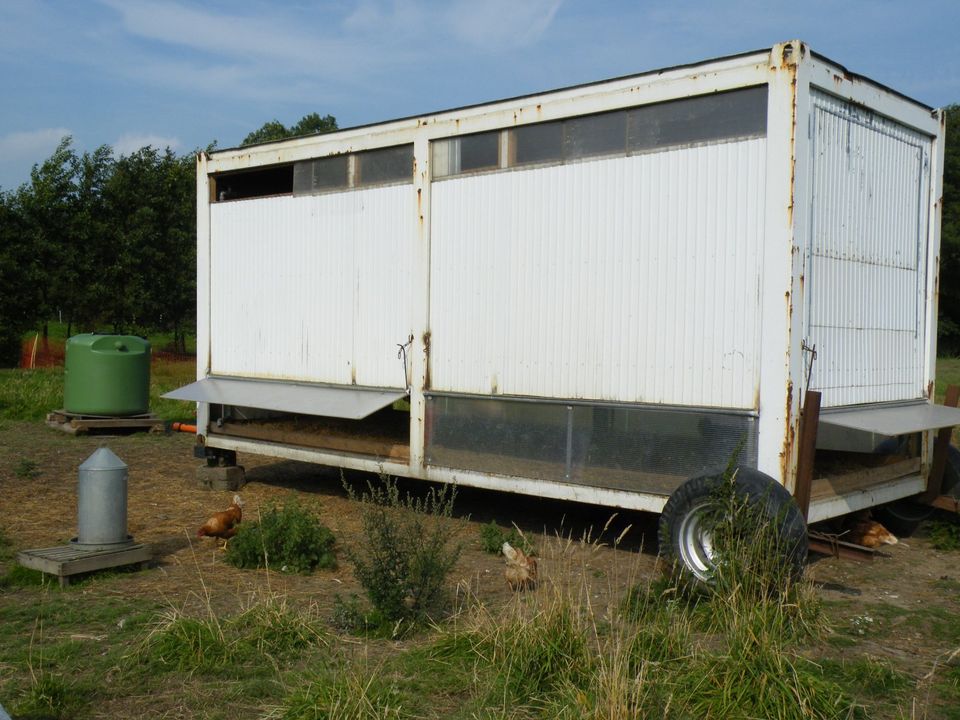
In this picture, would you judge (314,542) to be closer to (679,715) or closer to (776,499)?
(776,499)

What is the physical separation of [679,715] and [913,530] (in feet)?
18.2

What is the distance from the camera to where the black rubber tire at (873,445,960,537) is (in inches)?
322

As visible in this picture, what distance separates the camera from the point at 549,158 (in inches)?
294

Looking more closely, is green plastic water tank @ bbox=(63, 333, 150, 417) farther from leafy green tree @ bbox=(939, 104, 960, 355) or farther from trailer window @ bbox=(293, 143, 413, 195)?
leafy green tree @ bbox=(939, 104, 960, 355)

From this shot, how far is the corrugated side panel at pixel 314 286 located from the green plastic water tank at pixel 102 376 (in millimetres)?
4390

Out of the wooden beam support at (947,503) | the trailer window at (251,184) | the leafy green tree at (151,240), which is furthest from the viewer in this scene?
the leafy green tree at (151,240)

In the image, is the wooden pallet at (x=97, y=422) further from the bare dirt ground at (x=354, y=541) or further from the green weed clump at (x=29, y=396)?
the bare dirt ground at (x=354, y=541)

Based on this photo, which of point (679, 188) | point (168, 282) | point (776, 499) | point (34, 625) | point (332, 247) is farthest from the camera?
point (168, 282)

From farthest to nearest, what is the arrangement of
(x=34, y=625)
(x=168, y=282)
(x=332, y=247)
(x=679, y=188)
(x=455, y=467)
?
(x=168, y=282), (x=332, y=247), (x=455, y=467), (x=679, y=188), (x=34, y=625)

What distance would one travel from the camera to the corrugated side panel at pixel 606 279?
641cm

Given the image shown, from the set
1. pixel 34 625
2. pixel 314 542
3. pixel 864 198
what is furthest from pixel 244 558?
pixel 864 198

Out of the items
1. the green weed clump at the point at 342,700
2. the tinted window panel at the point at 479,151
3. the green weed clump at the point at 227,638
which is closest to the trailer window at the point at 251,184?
the tinted window panel at the point at 479,151

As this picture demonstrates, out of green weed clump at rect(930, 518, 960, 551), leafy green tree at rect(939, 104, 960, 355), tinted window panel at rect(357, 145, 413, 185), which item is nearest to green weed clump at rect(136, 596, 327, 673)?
tinted window panel at rect(357, 145, 413, 185)

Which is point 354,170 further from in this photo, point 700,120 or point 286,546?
point 286,546
